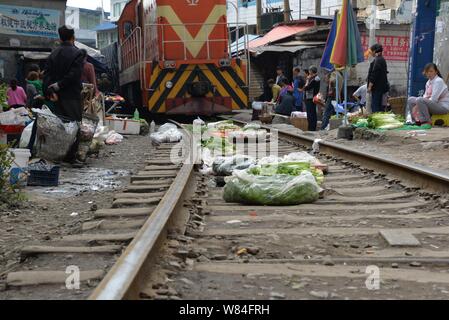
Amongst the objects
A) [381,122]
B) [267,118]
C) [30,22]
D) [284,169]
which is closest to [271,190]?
[284,169]

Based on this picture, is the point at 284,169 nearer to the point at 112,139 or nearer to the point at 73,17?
the point at 112,139

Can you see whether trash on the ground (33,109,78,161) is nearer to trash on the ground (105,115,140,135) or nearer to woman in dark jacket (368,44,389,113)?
trash on the ground (105,115,140,135)

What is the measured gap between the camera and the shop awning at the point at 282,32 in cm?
2470

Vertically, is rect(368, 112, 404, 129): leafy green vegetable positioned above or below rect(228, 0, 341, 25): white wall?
below

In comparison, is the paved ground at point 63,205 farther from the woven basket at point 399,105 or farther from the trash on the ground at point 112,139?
the woven basket at point 399,105

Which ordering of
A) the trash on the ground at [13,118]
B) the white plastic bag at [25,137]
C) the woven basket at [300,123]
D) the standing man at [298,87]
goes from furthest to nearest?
1. the standing man at [298,87]
2. the woven basket at [300,123]
3. the trash on the ground at [13,118]
4. the white plastic bag at [25,137]

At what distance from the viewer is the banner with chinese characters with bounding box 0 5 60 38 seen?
619 inches

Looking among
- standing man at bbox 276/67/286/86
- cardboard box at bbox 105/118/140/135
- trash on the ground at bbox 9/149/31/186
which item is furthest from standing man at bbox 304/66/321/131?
trash on the ground at bbox 9/149/31/186

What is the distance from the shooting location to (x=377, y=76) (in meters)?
11.5

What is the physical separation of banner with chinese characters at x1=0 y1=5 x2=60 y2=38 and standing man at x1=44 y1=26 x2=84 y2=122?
9.34 m

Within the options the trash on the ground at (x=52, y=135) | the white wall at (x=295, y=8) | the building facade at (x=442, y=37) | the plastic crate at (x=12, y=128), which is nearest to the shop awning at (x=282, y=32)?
the white wall at (x=295, y=8)

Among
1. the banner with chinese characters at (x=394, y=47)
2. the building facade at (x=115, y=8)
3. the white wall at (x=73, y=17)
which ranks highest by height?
the building facade at (x=115, y=8)

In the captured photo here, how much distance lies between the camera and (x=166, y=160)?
739 centimetres

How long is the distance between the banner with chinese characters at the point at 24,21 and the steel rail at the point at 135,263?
13.4 metres
